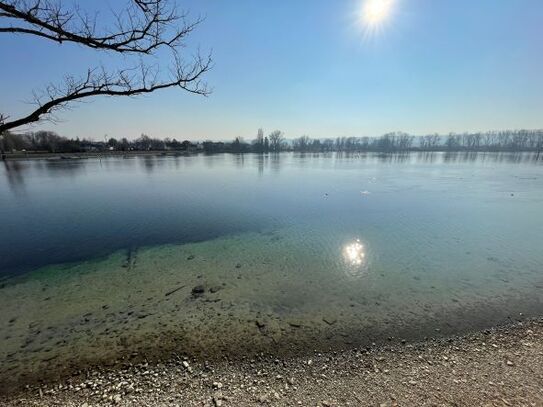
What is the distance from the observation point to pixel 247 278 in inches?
348

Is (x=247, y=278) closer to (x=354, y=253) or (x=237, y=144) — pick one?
(x=354, y=253)

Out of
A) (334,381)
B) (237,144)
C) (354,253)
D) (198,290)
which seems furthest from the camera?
(237,144)

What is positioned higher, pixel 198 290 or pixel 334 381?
pixel 334 381

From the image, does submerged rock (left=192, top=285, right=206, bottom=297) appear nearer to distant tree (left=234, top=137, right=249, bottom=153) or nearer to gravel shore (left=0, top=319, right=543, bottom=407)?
gravel shore (left=0, top=319, right=543, bottom=407)

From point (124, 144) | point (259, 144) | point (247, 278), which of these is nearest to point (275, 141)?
Result: point (259, 144)

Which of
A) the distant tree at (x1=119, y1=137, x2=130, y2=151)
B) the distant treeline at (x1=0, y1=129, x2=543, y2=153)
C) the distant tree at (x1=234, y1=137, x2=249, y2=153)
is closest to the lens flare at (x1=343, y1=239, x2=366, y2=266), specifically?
the distant treeline at (x1=0, y1=129, x2=543, y2=153)

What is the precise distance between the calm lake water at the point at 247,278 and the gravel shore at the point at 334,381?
1.65 feet

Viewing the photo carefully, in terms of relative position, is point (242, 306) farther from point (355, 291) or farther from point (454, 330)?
point (454, 330)

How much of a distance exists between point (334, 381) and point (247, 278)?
15.7 feet

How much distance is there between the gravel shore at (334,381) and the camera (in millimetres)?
4047

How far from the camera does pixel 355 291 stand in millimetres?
7980

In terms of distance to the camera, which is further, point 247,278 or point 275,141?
point 275,141

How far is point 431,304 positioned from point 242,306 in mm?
5418

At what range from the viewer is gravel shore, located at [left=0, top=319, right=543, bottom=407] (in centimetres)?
405
